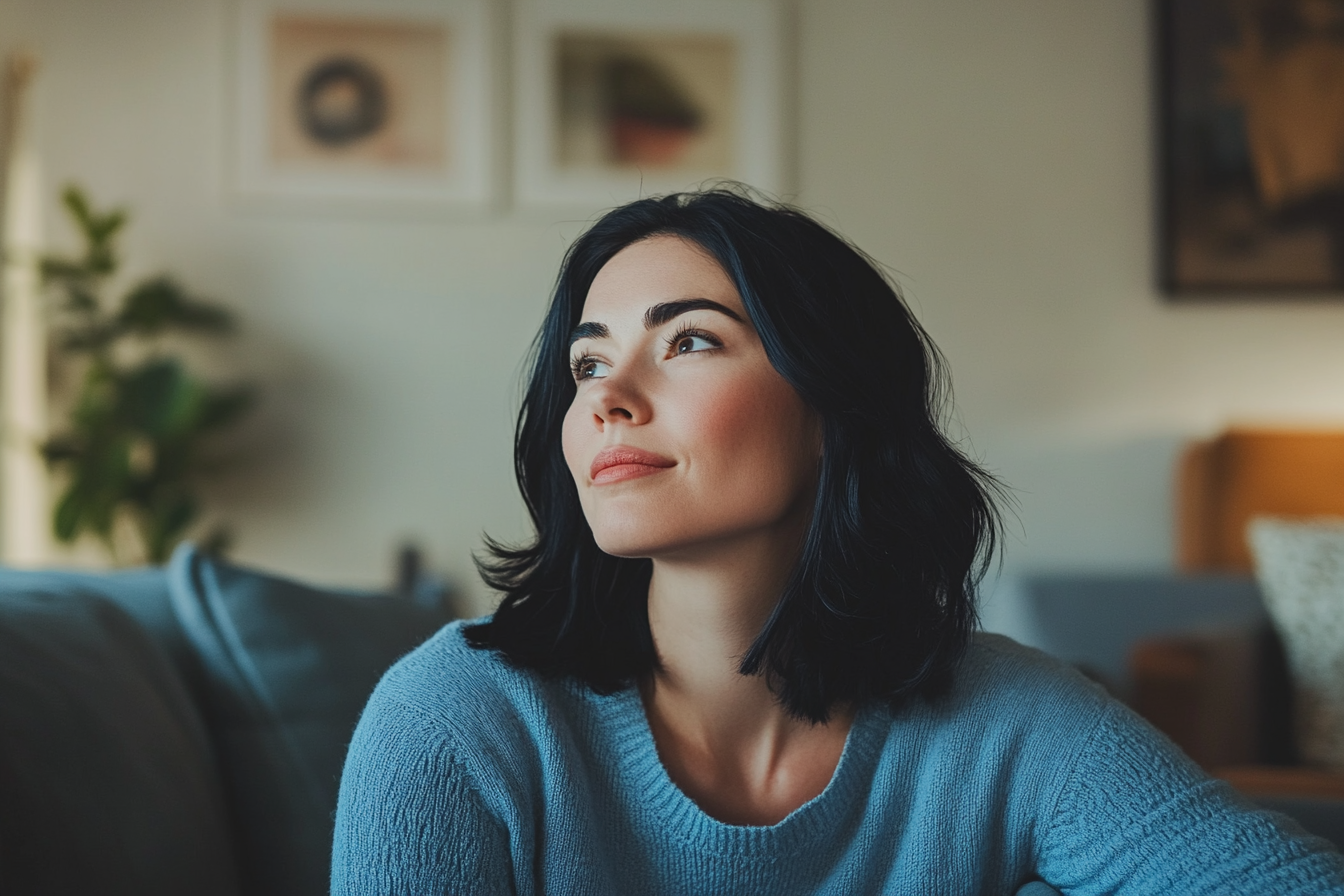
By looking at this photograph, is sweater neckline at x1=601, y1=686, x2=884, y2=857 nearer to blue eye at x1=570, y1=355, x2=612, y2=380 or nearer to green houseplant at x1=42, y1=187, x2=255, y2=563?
blue eye at x1=570, y1=355, x2=612, y2=380

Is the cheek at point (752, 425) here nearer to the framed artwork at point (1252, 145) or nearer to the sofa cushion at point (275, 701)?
the sofa cushion at point (275, 701)

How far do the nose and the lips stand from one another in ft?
0.09

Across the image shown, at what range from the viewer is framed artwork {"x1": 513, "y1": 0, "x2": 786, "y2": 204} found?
10.9 feet

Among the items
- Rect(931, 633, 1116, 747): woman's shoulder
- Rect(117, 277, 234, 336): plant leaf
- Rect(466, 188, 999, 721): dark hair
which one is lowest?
Rect(931, 633, 1116, 747): woman's shoulder

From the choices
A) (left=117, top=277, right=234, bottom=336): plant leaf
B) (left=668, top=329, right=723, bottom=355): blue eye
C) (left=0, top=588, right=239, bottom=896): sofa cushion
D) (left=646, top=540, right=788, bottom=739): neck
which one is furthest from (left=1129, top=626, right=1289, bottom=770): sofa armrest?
(left=117, top=277, right=234, bottom=336): plant leaf

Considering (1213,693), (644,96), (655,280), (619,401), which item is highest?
(644,96)

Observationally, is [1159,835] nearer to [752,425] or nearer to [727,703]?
[727,703]

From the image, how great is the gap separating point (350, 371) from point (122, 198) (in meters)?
0.78

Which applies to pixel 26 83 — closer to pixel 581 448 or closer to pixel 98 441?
pixel 98 441

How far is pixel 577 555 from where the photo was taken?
117 centimetres

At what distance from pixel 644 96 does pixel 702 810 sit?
8.92 ft

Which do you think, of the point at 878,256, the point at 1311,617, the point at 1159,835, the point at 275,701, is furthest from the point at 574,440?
the point at 878,256

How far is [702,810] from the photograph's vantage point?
40.0 inches

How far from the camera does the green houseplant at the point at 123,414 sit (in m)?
2.83
